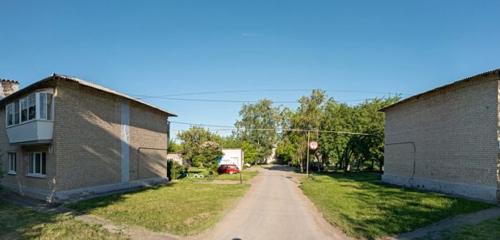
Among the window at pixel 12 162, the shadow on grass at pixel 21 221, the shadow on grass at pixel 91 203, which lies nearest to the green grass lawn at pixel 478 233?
the shadow on grass at pixel 21 221

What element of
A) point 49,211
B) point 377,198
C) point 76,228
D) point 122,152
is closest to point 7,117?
point 122,152

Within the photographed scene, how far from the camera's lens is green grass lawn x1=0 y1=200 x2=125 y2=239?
8414mm

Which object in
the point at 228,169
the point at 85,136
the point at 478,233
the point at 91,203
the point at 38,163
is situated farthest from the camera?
the point at 228,169

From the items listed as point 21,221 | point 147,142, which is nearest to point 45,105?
point 21,221

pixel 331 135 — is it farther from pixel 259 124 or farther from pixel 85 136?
pixel 259 124

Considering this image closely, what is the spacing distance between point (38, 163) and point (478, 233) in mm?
19530

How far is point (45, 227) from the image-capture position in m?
9.34

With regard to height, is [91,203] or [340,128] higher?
[340,128]

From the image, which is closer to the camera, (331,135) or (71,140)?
(71,140)

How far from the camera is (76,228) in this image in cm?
921

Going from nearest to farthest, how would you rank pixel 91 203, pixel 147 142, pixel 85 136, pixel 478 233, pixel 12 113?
1. pixel 478 233
2. pixel 91 203
3. pixel 85 136
4. pixel 12 113
5. pixel 147 142

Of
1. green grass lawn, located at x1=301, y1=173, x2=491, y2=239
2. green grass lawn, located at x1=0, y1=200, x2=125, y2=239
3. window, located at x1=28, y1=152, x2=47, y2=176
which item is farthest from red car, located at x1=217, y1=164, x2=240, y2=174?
green grass lawn, located at x1=0, y1=200, x2=125, y2=239

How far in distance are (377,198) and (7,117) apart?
21.3 m

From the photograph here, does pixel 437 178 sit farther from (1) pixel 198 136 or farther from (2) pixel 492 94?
(1) pixel 198 136
